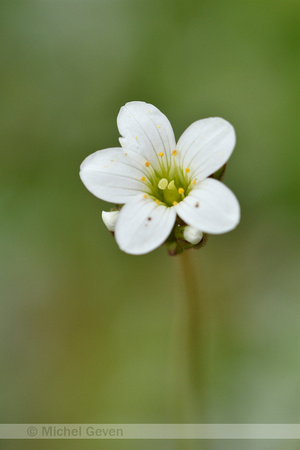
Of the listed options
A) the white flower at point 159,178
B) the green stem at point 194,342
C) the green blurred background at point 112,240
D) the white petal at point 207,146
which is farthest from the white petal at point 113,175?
the green blurred background at point 112,240

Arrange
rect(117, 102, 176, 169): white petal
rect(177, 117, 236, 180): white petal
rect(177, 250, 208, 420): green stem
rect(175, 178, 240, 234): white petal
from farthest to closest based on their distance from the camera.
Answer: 1. rect(177, 250, 208, 420): green stem
2. rect(117, 102, 176, 169): white petal
3. rect(177, 117, 236, 180): white petal
4. rect(175, 178, 240, 234): white petal

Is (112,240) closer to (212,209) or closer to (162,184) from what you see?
(162,184)

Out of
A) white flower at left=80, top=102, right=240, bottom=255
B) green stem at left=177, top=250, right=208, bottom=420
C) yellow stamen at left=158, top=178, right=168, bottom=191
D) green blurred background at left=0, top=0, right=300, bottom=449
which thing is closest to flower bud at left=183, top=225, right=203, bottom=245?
white flower at left=80, top=102, right=240, bottom=255

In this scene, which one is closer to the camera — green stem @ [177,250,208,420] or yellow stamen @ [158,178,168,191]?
yellow stamen @ [158,178,168,191]

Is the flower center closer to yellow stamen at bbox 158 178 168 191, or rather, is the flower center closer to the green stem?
yellow stamen at bbox 158 178 168 191

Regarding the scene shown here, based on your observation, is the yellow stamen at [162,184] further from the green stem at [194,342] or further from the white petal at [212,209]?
the green stem at [194,342]

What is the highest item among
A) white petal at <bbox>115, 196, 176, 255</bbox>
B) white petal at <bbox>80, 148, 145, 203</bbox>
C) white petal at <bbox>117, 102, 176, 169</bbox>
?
white petal at <bbox>117, 102, 176, 169</bbox>

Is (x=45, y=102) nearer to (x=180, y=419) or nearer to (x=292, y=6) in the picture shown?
(x=292, y=6)
